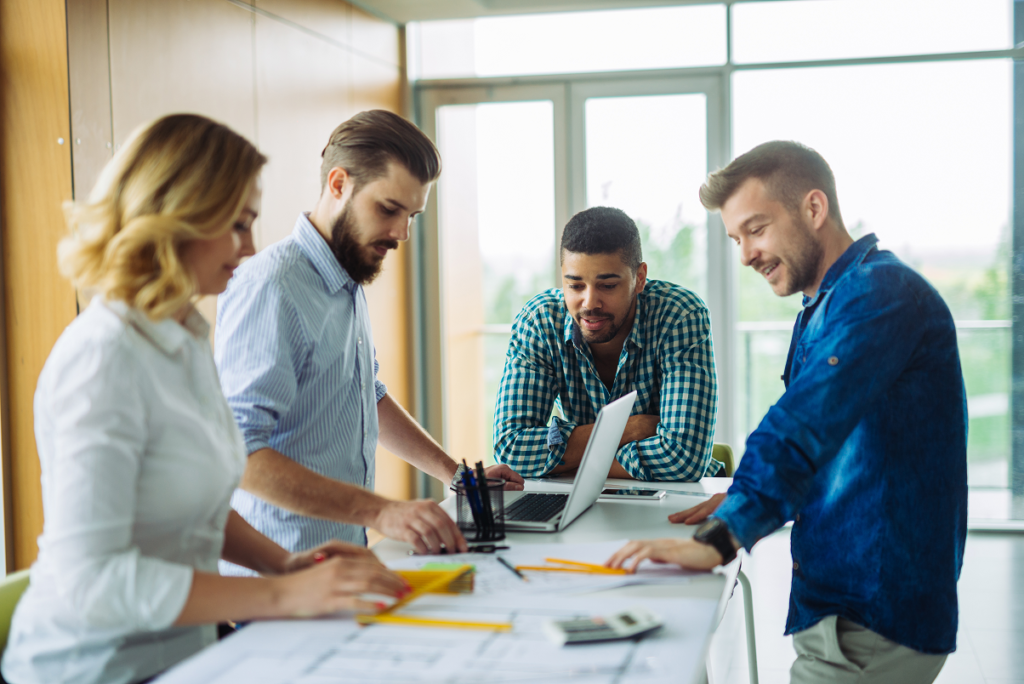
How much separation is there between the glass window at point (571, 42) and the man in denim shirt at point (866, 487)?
3568 millimetres

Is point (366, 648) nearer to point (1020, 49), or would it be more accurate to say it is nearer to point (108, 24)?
point (108, 24)

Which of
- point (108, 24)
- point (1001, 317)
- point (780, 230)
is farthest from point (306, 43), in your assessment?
point (1001, 317)

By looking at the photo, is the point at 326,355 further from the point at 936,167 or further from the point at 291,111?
the point at 936,167

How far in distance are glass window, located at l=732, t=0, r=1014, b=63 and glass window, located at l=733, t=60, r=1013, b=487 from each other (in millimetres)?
103

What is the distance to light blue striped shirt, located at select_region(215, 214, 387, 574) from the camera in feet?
5.42

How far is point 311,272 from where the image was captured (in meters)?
1.82

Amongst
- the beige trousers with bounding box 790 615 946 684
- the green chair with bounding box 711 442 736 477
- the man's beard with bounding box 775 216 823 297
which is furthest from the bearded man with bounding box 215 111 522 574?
the green chair with bounding box 711 442 736 477

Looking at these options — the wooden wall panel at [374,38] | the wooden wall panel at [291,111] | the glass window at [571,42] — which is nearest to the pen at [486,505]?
the wooden wall panel at [291,111]

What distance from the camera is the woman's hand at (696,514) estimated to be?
177cm

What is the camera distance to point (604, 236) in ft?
7.80

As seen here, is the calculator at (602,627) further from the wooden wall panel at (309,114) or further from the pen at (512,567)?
the wooden wall panel at (309,114)

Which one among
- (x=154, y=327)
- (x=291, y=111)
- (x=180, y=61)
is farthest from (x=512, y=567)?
(x=291, y=111)

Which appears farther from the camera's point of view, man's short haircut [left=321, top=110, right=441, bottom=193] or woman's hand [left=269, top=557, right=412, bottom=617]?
man's short haircut [left=321, top=110, right=441, bottom=193]

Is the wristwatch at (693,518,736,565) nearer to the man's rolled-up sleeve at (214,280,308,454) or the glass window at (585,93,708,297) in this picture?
the man's rolled-up sleeve at (214,280,308,454)
